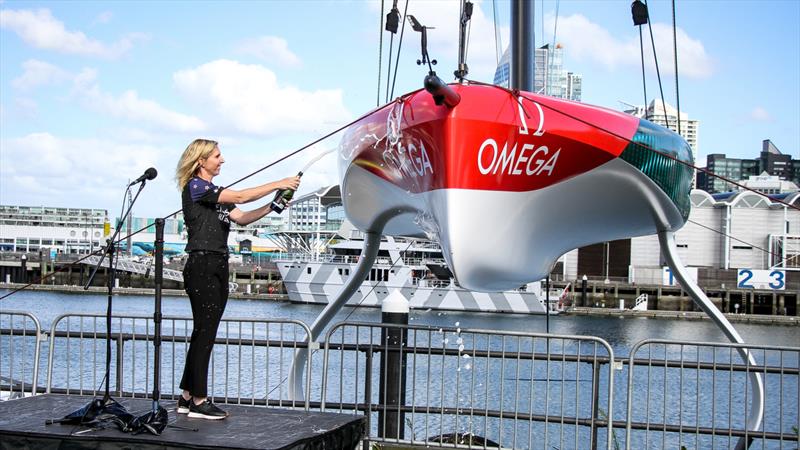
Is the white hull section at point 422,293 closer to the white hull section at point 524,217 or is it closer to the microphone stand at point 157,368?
the white hull section at point 524,217

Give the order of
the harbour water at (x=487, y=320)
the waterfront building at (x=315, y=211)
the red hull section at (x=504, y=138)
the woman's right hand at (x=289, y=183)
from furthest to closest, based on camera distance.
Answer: the waterfront building at (x=315, y=211), the harbour water at (x=487, y=320), the red hull section at (x=504, y=138), the woman's right hand at (x=289, y=183)

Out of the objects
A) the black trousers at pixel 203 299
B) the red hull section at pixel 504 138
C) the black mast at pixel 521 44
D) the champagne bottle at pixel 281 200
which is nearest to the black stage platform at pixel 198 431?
the black trousers at pixel 203 299

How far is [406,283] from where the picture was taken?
5500 centimetres

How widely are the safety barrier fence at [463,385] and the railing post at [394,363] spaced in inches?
0.6

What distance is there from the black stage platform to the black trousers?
376mm

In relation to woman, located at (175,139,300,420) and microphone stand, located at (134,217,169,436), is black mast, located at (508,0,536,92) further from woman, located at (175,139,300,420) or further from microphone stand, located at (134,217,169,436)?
microphone stand, located at (134,217,169,436)

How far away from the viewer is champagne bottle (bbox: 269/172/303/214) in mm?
5473

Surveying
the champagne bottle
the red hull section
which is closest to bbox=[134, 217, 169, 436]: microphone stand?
the champagne bottle

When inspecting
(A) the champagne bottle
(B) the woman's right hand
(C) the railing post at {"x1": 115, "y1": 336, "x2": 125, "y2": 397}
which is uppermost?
(B) the woman's right hand

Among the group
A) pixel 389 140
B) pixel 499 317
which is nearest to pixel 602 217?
pixel 389 140

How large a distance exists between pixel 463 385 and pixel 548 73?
846 cm

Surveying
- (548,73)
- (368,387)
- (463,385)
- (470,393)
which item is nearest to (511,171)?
(368,387)

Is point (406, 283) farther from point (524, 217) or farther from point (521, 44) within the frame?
point (524, 217)

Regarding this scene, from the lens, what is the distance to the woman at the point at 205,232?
5664 mm
